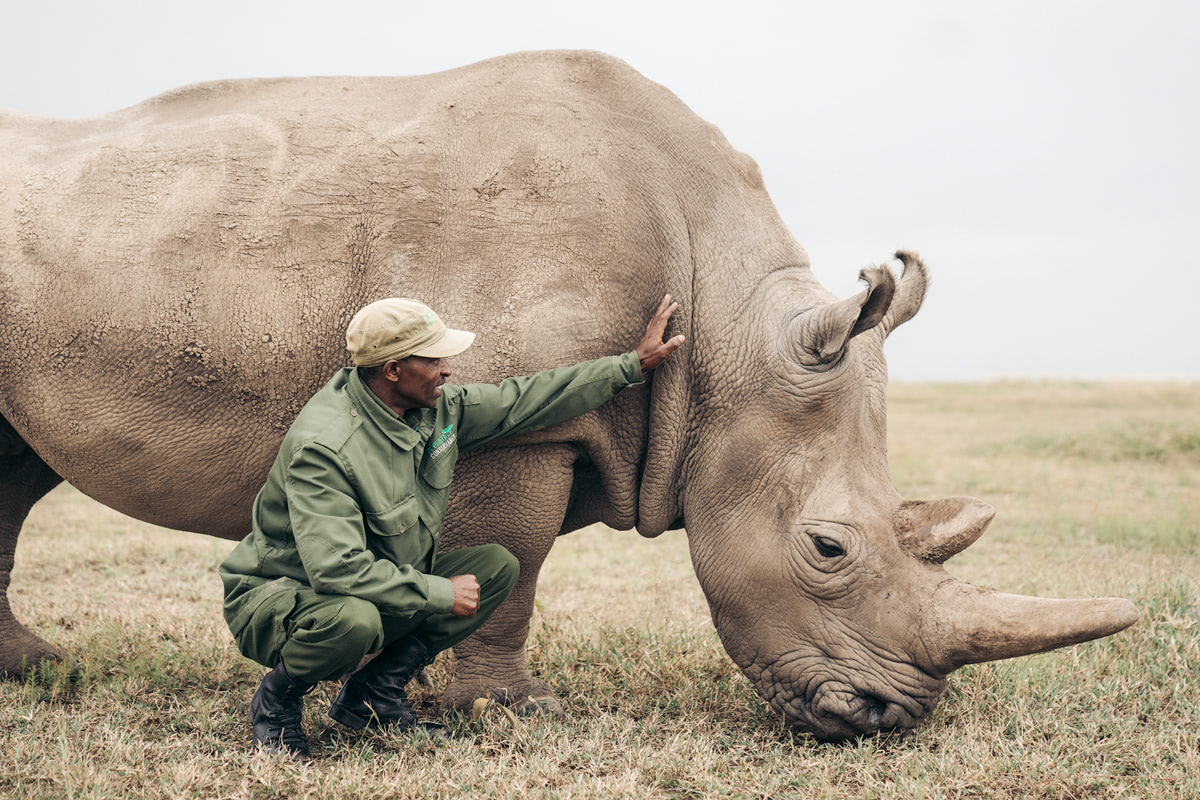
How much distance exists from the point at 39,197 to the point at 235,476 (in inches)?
56.7

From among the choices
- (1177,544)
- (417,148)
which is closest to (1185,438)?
(1177,544)

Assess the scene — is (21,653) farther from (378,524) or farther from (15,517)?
(378,524)

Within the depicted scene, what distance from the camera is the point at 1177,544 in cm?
858

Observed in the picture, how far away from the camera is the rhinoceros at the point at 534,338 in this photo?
415 centimetres

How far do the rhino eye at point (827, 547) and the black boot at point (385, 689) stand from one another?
59.2 inches

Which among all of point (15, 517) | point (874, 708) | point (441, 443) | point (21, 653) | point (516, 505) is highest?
point (441, 443)

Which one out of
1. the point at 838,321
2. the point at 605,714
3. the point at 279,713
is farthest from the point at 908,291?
the point at 279,713

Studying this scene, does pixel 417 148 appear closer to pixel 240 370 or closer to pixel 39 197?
pixel 240 370

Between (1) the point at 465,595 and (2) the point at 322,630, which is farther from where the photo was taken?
(1) the point at 465,595

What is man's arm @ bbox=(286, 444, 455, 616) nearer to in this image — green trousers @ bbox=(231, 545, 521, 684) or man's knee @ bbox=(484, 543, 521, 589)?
green trousers @ bbox=(231, 545, 521, 684)

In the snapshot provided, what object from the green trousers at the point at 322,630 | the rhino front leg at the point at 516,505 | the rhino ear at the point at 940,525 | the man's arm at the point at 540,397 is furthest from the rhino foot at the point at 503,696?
the rhino ear at the point at 940,525

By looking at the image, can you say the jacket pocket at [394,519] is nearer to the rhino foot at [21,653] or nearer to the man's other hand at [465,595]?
the man's other hand at [465,595]

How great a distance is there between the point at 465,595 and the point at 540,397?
747 mm

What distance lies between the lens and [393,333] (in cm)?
375
